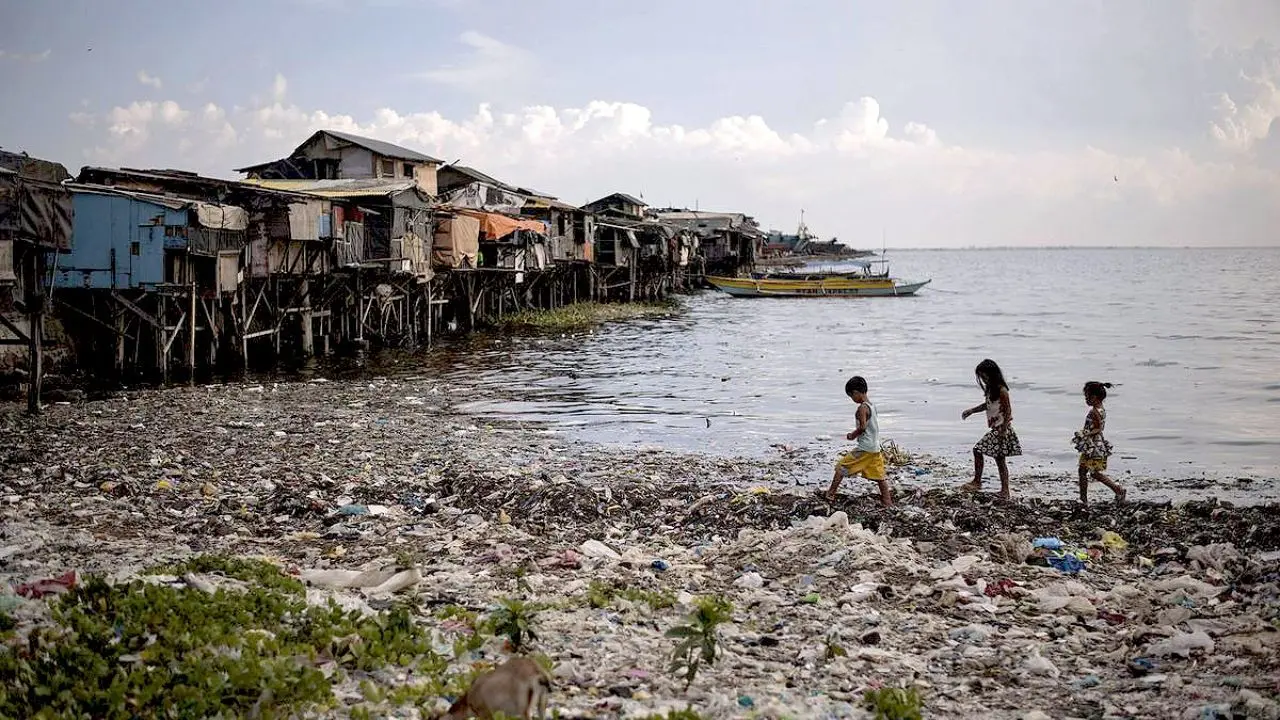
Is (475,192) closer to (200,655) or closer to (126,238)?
(126,238)

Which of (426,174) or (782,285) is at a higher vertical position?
(426,174)

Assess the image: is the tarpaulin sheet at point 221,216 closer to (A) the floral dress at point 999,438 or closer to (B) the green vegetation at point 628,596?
(A) the floral dress at point 999,438

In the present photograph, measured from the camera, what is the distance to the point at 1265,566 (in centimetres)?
759

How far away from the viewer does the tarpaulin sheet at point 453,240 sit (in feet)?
109

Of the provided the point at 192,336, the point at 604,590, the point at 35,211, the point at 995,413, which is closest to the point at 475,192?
the point at 192,336

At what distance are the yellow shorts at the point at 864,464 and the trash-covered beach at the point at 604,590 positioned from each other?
0.38 meters

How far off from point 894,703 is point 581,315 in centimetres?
3938

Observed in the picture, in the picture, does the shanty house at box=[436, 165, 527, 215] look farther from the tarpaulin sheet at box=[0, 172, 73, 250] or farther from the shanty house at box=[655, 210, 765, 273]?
the shanty house at box=[655, 210, 765, 273]

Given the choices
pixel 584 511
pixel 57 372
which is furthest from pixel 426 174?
pixel 584 511

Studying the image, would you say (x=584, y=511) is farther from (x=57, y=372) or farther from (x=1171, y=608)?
(x=57, y=372)

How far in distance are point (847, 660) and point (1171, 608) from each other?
2.50 m

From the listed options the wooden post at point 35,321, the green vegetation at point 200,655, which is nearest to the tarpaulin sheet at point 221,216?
the wooden post at point 35,321

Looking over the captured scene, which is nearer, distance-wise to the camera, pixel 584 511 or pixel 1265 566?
pixel 1265 566

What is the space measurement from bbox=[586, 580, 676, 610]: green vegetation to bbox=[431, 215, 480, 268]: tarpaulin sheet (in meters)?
27.0
